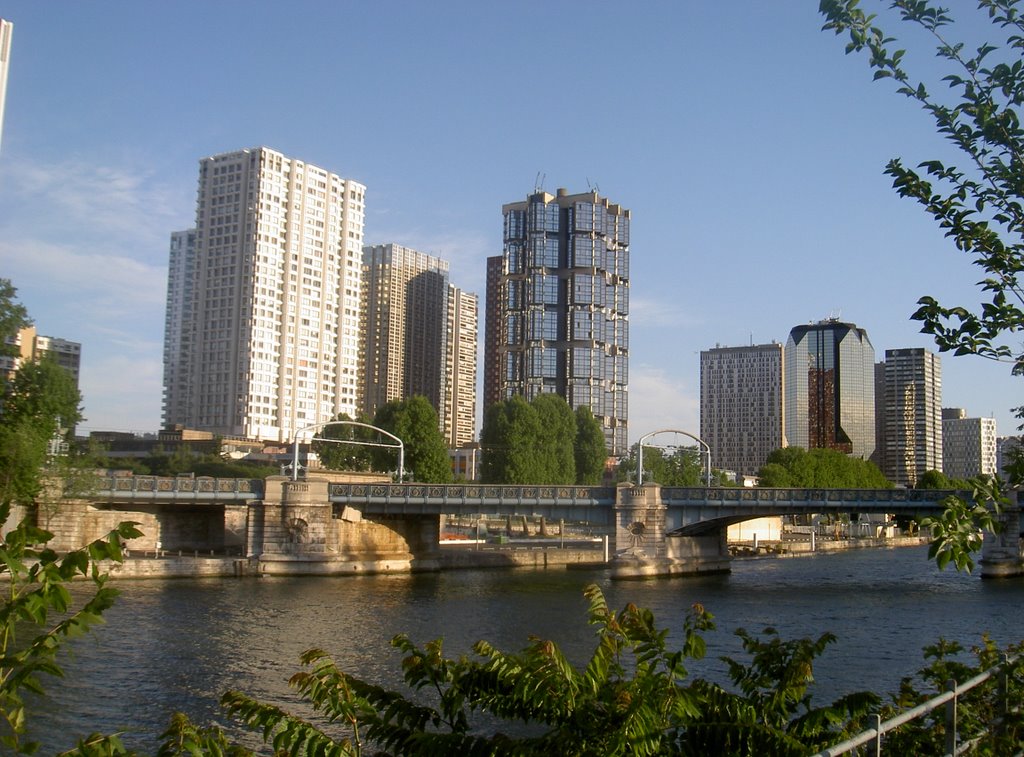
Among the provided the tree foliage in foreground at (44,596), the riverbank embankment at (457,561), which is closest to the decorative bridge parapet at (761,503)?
the riverbank embankment at (457,561)

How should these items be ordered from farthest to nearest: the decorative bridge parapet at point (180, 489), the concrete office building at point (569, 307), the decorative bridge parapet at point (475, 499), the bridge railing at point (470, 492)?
1. the concrete office building at point (569, 307)
2. the decorative bridge parapet at point (475, 499)
3. the bridge railing at point (470, 492)
4. the decorative bridge parapet at point (180, 489)

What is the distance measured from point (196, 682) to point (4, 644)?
27.4 metres

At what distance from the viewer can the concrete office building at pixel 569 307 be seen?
190625mm

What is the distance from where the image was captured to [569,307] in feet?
625

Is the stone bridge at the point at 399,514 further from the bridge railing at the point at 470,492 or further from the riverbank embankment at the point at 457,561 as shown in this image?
the riverbank embankment at the point at 457,561

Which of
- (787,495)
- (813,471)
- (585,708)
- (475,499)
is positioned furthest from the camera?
(813,471)

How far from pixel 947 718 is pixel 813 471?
539ft

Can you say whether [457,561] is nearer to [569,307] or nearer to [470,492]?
[470,492]

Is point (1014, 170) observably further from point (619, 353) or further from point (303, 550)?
point (619, 353)

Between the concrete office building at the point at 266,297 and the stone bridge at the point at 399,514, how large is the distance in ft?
326

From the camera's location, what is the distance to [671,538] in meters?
80.2

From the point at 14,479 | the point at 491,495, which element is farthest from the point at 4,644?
the point at 491,495

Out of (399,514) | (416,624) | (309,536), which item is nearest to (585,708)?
(416,624)

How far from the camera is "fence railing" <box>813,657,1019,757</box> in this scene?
24.0 feet
